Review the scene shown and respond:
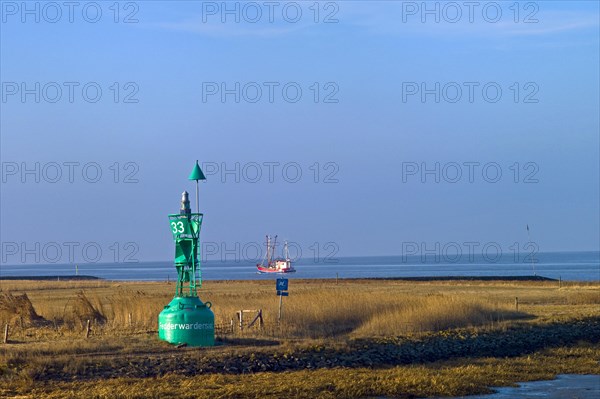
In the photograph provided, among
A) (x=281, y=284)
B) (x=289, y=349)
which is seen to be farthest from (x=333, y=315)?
(x=289, y=349)

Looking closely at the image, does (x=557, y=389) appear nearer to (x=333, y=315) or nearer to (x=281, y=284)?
(x=281, y=284)

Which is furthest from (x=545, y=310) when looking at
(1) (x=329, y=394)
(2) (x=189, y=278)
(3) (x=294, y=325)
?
(1) (x=329, y=394)

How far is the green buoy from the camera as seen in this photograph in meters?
26.9

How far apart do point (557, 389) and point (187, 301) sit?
10.6 meters

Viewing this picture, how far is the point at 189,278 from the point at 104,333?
→ 15.9 ft

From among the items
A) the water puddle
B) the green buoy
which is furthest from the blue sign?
the water puddle

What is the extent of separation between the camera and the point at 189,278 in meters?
27.7

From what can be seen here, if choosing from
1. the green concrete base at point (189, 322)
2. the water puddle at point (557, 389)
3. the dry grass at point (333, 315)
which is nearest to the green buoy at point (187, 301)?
the green concrete base at point (189, 322)

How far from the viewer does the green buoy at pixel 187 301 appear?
26.9 m

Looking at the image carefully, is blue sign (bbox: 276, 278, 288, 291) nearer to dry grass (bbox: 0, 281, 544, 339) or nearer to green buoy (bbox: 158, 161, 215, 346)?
dry grass (bbox: 0, 281, 544, 339)

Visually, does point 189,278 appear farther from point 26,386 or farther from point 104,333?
point 26,386

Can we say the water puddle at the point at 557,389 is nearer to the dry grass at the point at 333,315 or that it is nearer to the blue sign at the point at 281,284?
the dry grass at the point at 333,315

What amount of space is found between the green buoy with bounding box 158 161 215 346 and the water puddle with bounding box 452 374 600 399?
28.0ft

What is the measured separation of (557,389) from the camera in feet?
74.5
